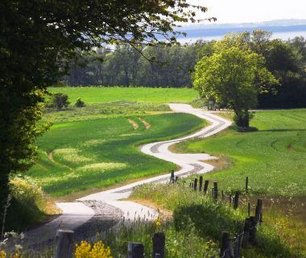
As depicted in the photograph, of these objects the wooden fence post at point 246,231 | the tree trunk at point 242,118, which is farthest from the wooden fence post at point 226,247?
the tree trunk at point 242,118

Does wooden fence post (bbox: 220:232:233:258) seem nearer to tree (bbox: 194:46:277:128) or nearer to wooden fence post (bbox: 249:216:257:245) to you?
wooden fence post (bbox: 249:216:257:245)

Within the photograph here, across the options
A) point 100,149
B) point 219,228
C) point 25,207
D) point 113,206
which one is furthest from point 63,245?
point 100,149

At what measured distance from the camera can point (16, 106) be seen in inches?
750

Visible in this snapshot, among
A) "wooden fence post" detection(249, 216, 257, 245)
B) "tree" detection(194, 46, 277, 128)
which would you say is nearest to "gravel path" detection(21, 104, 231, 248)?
"wooden fence post" detection(249, 216, 257, 245)

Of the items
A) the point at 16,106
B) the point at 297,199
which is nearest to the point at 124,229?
the point at 16,106

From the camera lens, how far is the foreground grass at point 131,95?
514 feet

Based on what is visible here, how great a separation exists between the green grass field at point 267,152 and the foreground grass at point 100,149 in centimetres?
702

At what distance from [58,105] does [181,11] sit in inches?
4427

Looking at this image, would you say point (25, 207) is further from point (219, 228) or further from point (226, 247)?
point (226, 247)

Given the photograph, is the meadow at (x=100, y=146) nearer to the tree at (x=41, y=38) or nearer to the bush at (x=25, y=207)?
the bush at (x=25, y=207)

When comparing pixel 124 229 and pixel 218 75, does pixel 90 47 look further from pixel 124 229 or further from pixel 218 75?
pixel 218 75

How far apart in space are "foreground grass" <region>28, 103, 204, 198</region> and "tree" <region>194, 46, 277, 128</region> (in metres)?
6.48

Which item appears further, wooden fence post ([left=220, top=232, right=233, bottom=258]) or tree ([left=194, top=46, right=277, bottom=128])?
tree ([left=194, top=46, right=277, bottom=128])

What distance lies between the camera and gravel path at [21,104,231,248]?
21.5 m
